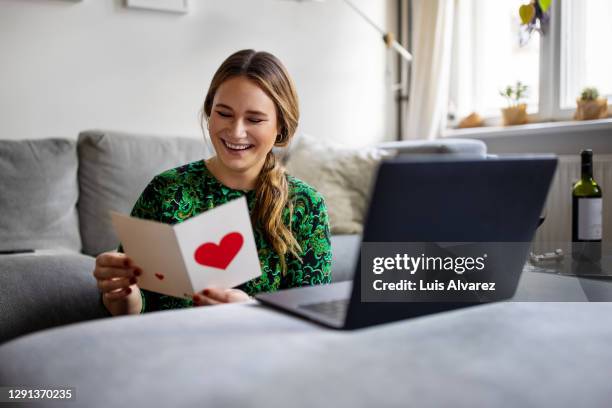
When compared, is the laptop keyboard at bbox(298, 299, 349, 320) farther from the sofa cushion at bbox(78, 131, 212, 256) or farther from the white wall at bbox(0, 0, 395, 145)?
the white wall at bbox(0, 0, 395, 145)

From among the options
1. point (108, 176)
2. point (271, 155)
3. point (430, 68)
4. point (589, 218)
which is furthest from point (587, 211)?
point (430, 68)

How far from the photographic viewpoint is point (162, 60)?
2.79 meters

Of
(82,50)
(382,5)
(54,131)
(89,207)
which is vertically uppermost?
(382,5)

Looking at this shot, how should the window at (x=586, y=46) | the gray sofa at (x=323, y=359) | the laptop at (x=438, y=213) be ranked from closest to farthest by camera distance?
the gray sofa at (x=323, y=359)
the laptop at (x=438, y=213)
the window at (x=586, y=46)

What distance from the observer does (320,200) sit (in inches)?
55.1

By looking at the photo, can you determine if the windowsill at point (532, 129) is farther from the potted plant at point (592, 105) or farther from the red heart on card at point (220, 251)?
the red heart on card at point (220, 251)

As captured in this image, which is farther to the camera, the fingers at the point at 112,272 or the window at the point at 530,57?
the window at the point at 530,57

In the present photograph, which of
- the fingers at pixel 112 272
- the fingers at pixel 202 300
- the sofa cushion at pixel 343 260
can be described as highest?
the fingers at pixel 112 272

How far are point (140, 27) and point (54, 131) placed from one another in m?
0.61

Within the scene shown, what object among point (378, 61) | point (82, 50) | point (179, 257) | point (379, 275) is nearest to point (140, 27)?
point (82, 50)

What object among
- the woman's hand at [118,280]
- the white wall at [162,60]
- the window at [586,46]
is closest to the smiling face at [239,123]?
the woman's hand at [118,280]

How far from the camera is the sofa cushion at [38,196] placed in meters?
2.10

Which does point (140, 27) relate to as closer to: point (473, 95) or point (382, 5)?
point (382, 5)

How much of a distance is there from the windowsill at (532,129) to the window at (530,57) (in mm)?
108
